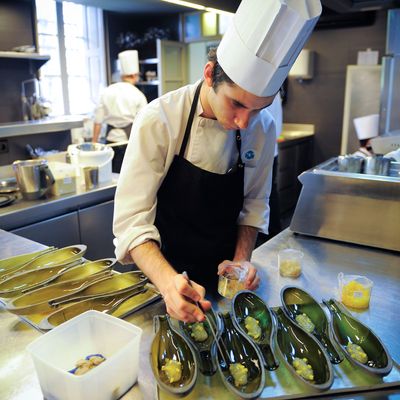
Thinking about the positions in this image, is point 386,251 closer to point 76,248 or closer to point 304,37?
point 304,37

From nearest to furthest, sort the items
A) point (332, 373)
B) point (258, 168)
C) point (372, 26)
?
point (332, 373) → point (258, 168) → point (372, 26)

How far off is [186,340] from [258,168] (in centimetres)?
75

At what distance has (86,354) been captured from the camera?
92 cm

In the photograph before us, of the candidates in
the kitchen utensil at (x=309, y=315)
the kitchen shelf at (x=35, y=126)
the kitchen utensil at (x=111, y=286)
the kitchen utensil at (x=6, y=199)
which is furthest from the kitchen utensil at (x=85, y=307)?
the kitchen shelf at (x=35, y=126)

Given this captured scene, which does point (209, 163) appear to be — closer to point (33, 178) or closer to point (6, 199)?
point (33, 178)

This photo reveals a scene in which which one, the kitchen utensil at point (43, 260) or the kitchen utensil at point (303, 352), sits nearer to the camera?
the kitchen utensil at point (303, 352)

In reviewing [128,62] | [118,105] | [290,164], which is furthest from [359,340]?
[128,62]

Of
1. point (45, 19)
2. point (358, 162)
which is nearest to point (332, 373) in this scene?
point (358, 162)

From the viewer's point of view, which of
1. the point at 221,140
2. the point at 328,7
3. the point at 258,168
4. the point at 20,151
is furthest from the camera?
the point at 20,151

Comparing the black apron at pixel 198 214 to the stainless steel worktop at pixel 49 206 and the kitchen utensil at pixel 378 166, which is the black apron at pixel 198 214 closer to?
the kitchen utensil at pixel 378 166

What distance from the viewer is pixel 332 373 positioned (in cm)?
83

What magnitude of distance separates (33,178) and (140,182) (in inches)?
57.5

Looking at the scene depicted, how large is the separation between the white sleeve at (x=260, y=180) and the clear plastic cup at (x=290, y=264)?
175 mm

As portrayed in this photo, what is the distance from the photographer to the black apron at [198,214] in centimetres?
136
